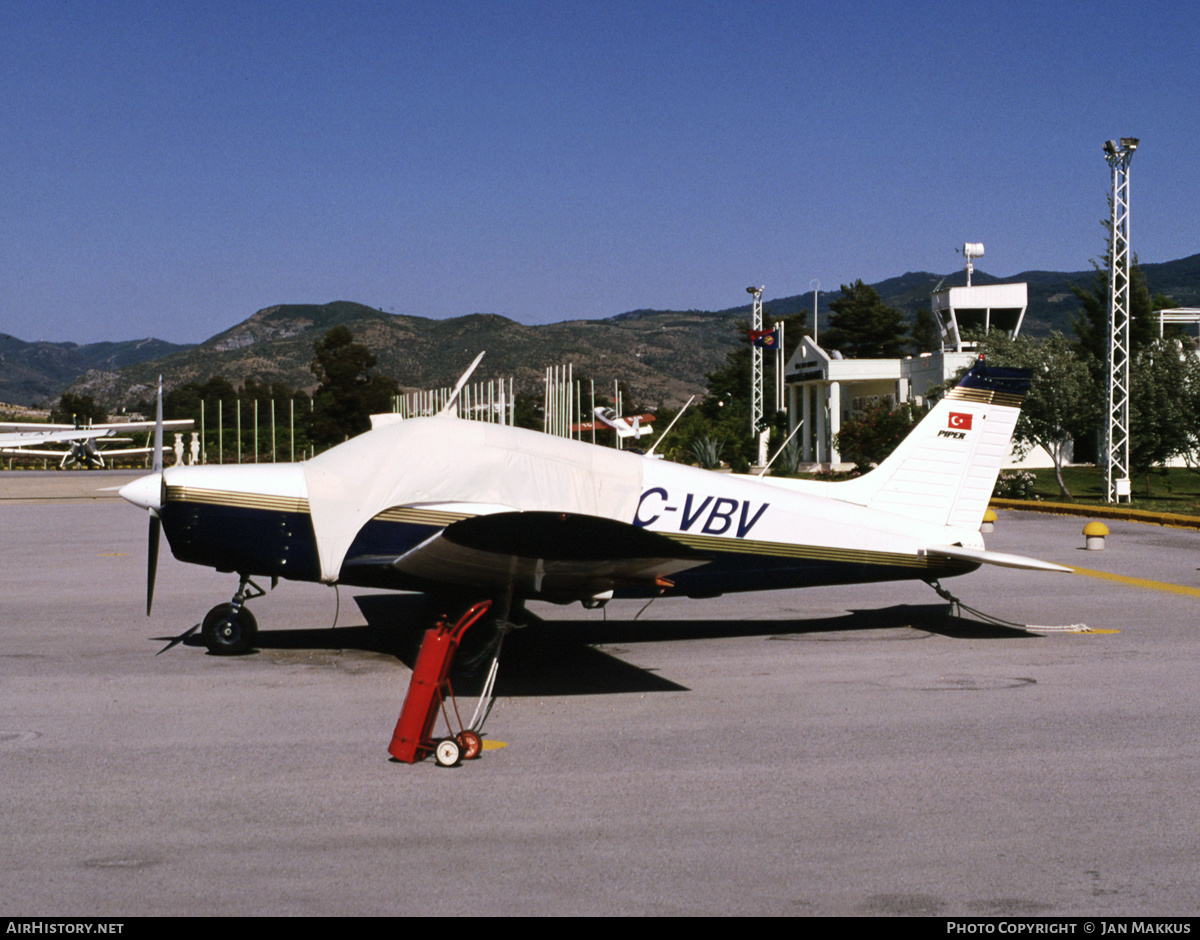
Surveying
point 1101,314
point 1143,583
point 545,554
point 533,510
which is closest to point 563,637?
point 533,510

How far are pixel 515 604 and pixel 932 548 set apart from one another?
3.83m

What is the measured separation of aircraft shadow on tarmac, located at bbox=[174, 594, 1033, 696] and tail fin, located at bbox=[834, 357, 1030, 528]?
1.28 m

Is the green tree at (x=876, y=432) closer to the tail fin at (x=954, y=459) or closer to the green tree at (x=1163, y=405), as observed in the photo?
the green tree at (x=1163, y=405)

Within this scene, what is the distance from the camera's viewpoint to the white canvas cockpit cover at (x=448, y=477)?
8.27 metres

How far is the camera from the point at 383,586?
8281 mm

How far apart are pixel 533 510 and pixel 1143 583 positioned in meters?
9.04

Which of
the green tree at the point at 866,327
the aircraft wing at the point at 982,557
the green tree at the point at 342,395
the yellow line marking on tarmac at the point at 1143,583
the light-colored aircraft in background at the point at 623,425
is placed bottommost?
the yellow line marking on tarmac at the point at 1143,583

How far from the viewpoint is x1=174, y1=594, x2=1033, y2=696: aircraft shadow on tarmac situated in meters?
8.09

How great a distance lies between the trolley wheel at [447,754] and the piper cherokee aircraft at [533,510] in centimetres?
134

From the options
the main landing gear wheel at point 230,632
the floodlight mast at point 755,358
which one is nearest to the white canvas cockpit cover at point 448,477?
the main landing gear wheel at point 230,632

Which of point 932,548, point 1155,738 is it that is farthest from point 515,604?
point 1155,738

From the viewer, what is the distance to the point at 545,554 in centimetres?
666

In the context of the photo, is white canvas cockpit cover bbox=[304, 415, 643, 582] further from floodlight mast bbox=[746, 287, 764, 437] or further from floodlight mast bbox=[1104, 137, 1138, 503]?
floodlight mast bbox=[746, 287, 764, 437]

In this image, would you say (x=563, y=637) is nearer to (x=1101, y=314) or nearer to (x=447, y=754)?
(x=447, y=754)
